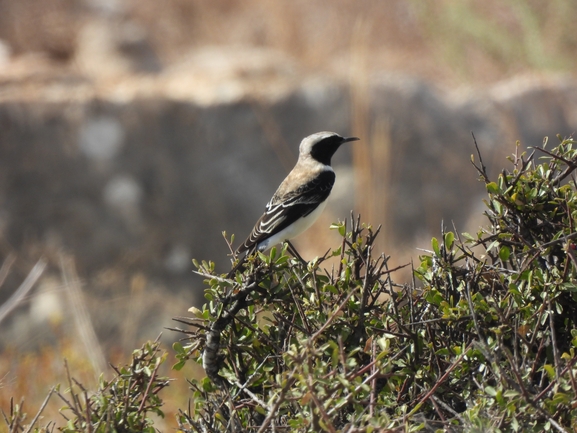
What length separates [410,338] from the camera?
183 centimetres

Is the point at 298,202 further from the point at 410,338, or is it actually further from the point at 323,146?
the point at 410,338

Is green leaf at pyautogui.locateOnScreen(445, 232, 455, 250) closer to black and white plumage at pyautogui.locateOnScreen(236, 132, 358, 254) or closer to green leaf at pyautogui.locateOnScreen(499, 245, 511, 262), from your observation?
green leaf at pyautogui.locateOnScreen(499, 245, 511, 262)

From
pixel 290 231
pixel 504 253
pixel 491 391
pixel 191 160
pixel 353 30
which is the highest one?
pixel 353 30

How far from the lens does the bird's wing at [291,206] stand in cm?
373

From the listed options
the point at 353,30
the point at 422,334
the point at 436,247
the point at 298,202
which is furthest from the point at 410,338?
the point at 353,30

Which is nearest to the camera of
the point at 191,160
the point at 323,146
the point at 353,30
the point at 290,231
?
the point at 290,231

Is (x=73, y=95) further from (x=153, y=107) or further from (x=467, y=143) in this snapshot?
(x=467, y=143)

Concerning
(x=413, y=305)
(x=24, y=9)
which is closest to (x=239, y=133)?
(x=24, y=9)

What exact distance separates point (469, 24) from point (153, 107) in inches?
162

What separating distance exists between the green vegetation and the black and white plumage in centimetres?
154

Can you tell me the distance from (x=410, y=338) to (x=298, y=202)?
217 cm

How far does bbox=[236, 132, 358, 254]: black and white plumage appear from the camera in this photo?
3.75 m

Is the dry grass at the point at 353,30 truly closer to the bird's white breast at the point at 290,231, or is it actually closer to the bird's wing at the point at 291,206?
the bird's wing at the point at 291,206

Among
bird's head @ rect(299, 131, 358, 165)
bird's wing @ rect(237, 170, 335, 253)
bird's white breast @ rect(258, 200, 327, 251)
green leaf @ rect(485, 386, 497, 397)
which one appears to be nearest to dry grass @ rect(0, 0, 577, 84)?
bird's head @ rect(299, 131, 358, 165)
